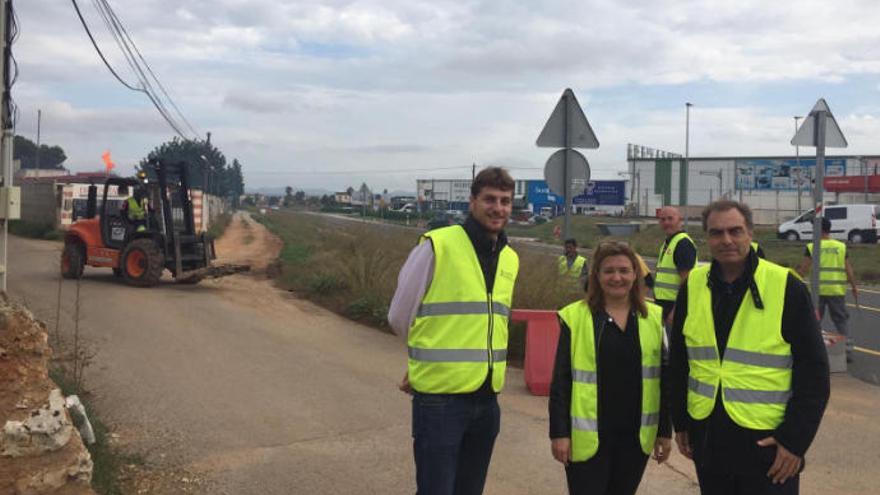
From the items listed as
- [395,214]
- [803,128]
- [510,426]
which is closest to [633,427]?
[510,426]

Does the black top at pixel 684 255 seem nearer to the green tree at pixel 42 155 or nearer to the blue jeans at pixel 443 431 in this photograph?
the blue jeans at pixel 443 431

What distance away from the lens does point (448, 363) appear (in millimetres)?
3371

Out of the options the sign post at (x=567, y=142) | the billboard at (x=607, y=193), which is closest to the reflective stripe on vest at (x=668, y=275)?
the sign post at (x=567, y=142)

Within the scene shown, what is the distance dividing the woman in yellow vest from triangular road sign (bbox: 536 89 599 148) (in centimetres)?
449

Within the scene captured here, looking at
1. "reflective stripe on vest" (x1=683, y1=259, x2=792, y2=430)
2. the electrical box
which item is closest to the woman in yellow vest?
"reflective stripe on vest" (x1=683, y1=259, x2=792, y2=430)

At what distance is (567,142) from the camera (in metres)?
7.86

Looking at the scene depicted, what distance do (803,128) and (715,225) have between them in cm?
667

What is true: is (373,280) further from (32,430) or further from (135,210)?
(32,430)

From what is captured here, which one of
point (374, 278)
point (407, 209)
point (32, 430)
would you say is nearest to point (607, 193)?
point (407, 209)

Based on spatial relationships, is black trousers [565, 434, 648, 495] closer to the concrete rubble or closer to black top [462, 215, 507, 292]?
black top [462, 215, 507, 292]

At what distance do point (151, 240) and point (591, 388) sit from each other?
1334 cm

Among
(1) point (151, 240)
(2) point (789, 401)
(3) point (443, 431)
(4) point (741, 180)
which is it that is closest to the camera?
(2) point (789, 401)

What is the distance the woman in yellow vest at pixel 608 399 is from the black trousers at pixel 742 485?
262mm

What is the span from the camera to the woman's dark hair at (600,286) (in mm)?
3531
